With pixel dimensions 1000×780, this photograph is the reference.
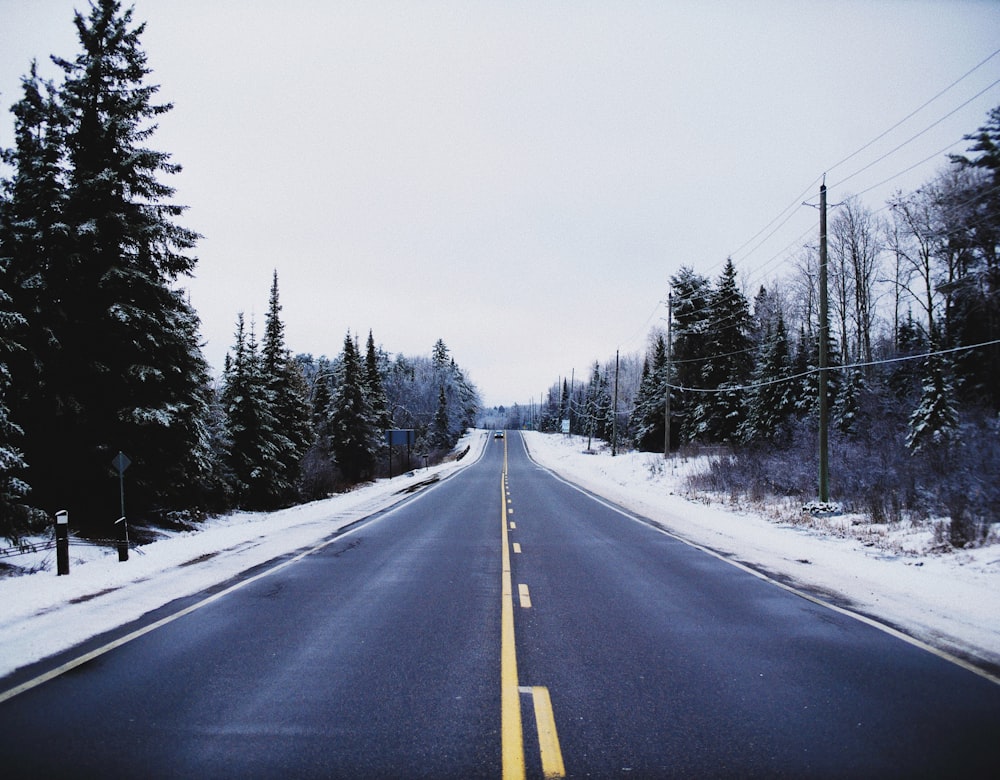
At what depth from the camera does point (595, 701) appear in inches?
181

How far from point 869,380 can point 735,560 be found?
4240cm

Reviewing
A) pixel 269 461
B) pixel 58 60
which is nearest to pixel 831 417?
pixel 269 461

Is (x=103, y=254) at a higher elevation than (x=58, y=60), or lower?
lower

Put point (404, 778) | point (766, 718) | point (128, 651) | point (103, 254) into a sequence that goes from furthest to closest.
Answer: point (103, 254), point (128, 651), point (766, 718), point (404, 778)

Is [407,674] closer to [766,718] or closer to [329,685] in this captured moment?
[329,685]

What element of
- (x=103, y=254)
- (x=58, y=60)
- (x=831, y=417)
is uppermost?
(x=58, y=60)

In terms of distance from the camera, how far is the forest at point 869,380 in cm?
1700

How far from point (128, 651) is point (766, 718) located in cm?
600

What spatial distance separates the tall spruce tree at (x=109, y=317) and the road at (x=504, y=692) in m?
8.53

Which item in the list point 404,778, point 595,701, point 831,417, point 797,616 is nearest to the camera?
point 404,778

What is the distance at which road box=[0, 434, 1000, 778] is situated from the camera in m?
3.70

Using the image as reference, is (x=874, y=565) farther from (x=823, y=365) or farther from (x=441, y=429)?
(x=441, y=429)

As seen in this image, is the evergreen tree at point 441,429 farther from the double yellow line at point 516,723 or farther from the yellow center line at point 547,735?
the yellow center line at point 547,735

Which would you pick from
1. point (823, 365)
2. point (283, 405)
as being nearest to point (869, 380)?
point (823, 365)
